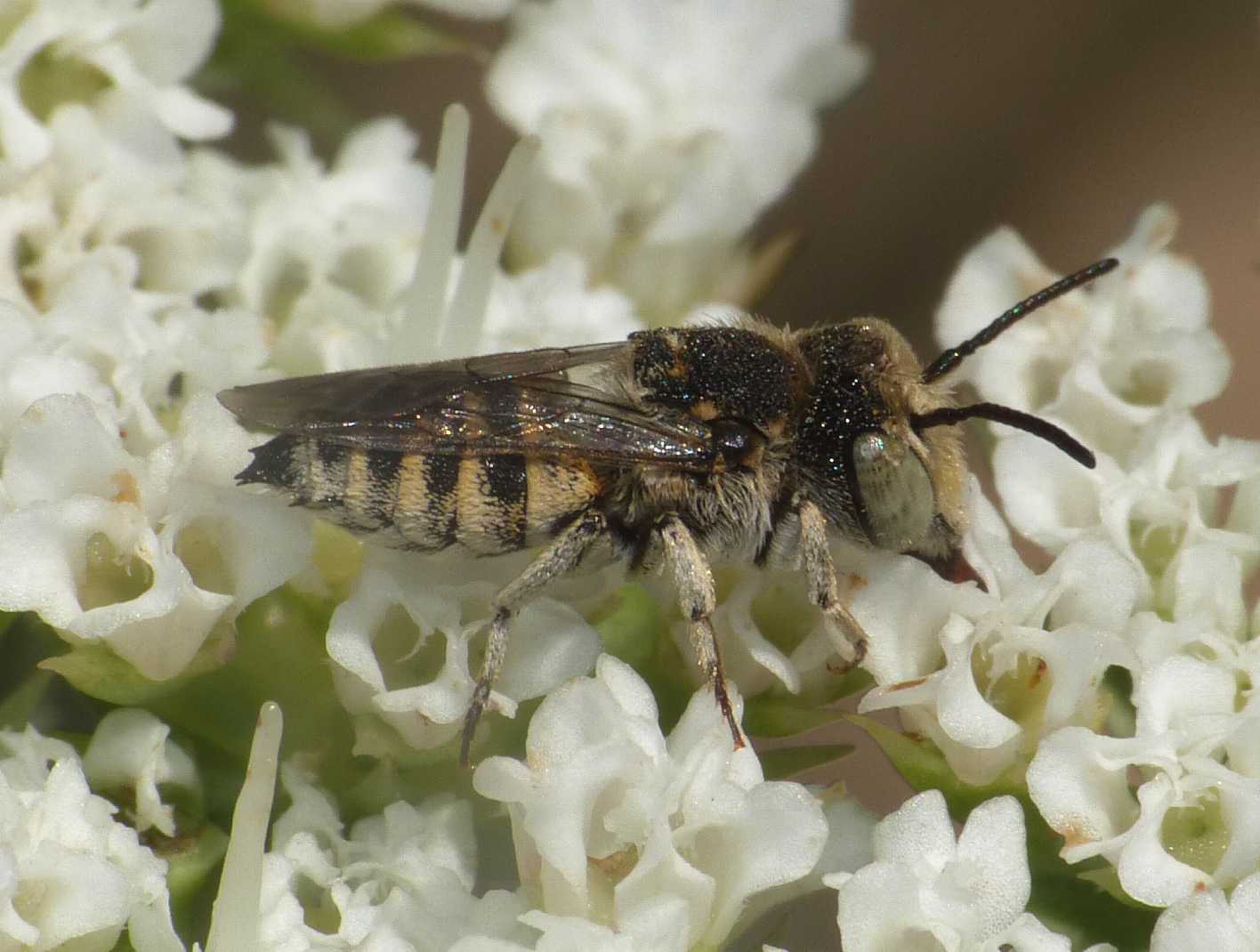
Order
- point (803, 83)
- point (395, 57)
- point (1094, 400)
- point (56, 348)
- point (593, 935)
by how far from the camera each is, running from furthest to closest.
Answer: point (803, 83) → point (395, 57) → point (1094, 400) → point (56, 348) → point (593, 935)

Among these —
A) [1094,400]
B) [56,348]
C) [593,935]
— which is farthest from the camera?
[1094,400]

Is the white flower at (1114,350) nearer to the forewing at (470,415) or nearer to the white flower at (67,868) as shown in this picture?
the forewing at (470,415)

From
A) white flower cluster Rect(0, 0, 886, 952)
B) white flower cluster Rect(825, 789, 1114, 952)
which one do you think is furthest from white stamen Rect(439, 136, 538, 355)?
white flower cluster Rect(825, 789, 1114, 952)

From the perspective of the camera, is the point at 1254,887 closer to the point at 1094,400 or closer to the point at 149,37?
the point at 1094,400

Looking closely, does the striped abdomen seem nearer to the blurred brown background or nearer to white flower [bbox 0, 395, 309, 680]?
white flower [bbox 0, 395, 309, 680]

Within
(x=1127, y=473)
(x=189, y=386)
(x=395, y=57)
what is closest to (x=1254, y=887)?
(x=1127, y=473)

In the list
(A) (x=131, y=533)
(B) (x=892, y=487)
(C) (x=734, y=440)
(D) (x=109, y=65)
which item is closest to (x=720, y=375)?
(C) (x=734, y=440)

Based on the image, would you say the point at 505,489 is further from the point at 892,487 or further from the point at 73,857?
the point at 73,857
